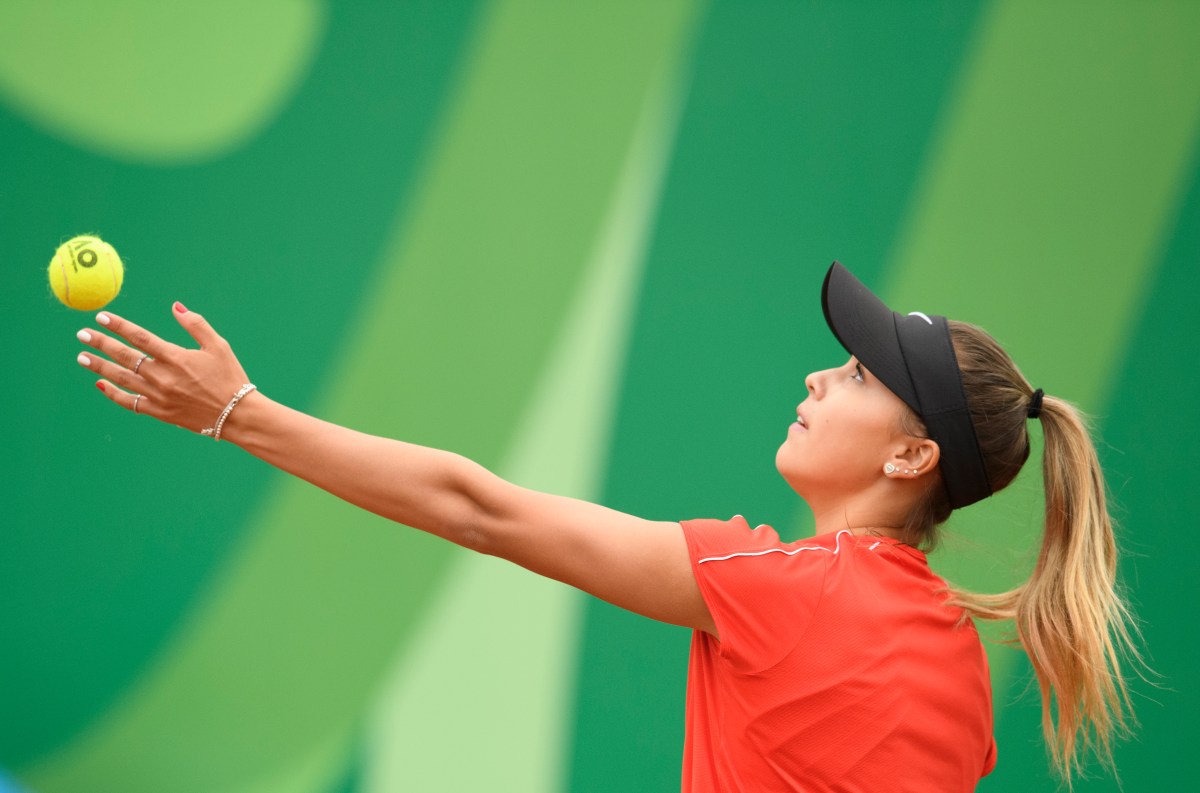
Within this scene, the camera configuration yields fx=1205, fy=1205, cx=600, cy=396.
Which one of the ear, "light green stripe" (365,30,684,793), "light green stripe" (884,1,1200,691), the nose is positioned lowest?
"light green stripe" (365,30,684,793)

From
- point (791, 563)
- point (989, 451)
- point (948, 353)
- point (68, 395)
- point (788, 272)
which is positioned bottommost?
point (68, 395)

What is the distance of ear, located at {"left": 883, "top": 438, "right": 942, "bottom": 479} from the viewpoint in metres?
1.70

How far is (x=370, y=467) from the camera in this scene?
1533mm

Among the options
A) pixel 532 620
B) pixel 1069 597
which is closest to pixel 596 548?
pixel 1069 597

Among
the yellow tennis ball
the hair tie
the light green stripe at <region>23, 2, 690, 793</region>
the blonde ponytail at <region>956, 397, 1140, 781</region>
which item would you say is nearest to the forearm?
the yellow tennis ball

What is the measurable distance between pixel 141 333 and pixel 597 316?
175 cm

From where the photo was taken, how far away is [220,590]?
2945mm

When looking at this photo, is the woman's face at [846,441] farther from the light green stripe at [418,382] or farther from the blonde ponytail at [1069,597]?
the light green stripe at [418,382]

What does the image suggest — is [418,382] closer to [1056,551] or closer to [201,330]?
[201,330]

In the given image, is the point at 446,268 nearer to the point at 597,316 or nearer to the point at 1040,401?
the point at 597,316

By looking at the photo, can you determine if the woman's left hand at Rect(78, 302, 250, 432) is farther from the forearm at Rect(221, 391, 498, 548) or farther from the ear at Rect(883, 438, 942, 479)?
the ear at Rect(883, 438, 942, 479)

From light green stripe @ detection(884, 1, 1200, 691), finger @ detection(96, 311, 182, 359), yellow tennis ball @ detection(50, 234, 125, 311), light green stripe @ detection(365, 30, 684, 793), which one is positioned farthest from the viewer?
light green stripe @ detection(884, 1, 1200, 691)

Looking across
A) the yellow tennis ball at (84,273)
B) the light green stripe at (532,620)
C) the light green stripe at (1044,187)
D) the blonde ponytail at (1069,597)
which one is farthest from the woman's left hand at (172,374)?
the light green stripe at (1044,187)

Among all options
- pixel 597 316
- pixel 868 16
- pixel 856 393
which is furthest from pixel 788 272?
pixel 856 393
